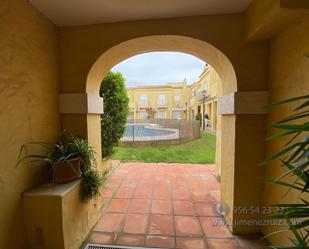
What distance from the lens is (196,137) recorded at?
9492 millimetres

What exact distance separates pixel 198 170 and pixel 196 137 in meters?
5.28

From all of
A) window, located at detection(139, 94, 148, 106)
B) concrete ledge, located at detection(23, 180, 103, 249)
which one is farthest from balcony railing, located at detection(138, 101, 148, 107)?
concrete ledge, located at detection(23, 180, 103, 249)

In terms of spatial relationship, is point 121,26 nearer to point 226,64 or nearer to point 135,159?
point 226,64

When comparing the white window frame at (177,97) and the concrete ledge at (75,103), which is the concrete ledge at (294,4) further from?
the white window frame at (177,97)

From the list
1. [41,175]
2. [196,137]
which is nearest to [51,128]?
[41,175]

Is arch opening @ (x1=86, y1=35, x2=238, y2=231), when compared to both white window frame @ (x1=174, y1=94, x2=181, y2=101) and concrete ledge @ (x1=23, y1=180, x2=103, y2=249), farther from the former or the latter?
white window frame @ (x1=174, y1=94, x2=181, y2=101)

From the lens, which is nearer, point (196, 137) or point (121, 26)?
point (121, 26)

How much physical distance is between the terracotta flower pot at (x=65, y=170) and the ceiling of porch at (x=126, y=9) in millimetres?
1653

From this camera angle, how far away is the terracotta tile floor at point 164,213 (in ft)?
6.80

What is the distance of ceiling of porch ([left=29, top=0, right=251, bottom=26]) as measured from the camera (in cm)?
184

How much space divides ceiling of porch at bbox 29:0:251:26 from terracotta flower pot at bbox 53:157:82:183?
1.65 meters

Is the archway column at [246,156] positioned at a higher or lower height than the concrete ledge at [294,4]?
lower

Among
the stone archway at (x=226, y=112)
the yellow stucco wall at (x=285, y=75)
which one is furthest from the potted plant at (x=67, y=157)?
the yellow stucco wall at (x=285, y=75)

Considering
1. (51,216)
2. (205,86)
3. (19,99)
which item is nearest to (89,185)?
(51,216)
